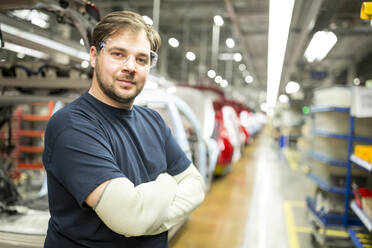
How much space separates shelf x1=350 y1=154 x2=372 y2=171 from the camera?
2.67 m

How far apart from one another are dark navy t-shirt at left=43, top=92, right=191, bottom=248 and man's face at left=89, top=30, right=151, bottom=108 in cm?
6

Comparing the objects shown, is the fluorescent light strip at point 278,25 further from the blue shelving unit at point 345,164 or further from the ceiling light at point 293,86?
the ceiling light at point 293,86

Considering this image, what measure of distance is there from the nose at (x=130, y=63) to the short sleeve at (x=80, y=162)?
1.12ft

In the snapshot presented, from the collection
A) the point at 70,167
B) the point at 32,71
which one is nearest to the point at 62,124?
the point at 70,167

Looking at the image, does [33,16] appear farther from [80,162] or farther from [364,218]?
[364,218]

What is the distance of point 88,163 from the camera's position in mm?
1098

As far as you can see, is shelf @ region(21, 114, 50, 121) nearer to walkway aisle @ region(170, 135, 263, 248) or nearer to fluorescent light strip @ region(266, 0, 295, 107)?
walkway aisle @ region(170, 135, 263, 248)

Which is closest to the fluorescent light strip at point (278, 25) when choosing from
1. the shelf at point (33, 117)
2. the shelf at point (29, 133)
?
the shelf at point (33, 117)

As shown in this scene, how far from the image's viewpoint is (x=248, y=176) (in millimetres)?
7648

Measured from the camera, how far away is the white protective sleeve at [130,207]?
3.60ft

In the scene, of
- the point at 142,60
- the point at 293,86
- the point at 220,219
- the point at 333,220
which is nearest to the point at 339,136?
the point at 333,220

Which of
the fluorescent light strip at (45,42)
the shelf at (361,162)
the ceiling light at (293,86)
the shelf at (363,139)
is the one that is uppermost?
the ceiling light at (293,86)

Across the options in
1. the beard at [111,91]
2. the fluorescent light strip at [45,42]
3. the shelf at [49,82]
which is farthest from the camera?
the shelf at [49,82]

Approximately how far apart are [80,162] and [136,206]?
0.29m
